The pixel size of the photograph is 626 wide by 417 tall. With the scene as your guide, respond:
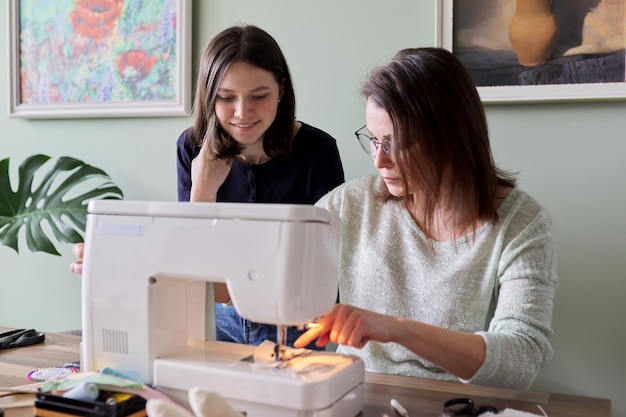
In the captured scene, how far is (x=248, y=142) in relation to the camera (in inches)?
69.9

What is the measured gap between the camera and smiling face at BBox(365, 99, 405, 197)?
1.35 m

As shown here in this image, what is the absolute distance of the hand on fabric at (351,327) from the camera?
111 centimetres

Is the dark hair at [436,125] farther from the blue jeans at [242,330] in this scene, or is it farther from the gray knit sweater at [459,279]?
the blue jeans at [242,330]

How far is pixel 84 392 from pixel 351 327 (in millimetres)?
422

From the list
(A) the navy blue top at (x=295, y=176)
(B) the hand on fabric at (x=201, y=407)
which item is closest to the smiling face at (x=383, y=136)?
(A) the navy blue top at (x=295, y=176)

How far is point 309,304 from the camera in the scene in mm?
996

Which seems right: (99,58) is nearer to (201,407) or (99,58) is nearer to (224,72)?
(224,72)

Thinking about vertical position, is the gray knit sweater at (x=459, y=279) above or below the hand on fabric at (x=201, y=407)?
above

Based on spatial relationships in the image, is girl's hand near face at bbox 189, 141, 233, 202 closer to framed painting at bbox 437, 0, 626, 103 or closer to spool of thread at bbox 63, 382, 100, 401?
framed painting at bbox 437, 0, 626, 103

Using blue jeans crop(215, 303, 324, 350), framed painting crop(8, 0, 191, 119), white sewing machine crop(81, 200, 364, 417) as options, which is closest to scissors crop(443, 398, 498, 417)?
white sewing machine crop(81, 200, 364, 417)

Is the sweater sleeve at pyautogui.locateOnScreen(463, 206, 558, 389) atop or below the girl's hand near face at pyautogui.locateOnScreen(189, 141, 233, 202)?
below

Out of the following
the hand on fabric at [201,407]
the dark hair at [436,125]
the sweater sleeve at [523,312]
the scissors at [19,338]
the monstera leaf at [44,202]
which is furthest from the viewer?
the monstera leaf at [44,202]

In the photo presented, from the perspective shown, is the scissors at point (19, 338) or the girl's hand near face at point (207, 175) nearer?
the scissors at point (19, 338)

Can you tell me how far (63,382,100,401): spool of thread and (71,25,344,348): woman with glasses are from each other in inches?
27.3
